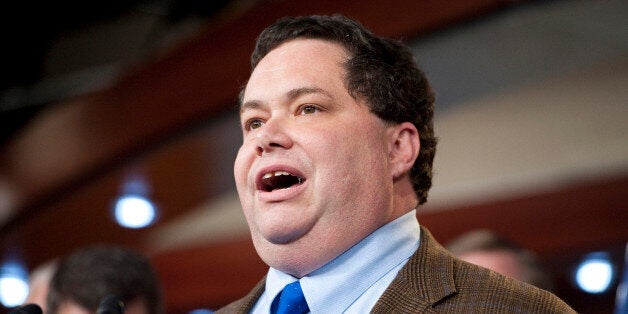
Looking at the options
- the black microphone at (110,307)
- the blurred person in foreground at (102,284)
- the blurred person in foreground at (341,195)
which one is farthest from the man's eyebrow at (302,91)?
the blurred person in foreground at (102,284)

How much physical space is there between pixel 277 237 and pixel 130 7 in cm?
484

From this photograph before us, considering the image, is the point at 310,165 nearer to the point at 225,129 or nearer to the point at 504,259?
the point at 504,259

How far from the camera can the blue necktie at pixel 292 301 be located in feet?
5.60

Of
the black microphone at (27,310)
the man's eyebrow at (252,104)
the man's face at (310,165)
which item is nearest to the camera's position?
the black microphone at (27,310)

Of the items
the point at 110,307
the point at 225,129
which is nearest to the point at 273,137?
the point at 110,307

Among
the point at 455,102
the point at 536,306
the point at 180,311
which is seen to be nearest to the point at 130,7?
the point at 180,311

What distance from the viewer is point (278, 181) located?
1.78 meters

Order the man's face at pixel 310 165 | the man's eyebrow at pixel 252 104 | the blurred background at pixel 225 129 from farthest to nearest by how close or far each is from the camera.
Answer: the blurred background at pixel 225 129, the man's eyebrow at pixel 252 104, the man's face at pixel 310 165

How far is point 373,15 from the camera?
4441mm

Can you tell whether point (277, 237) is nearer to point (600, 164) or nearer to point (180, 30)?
point (600, 164)

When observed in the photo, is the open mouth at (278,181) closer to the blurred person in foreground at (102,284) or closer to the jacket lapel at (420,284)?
the jacket lapel at (420,284)

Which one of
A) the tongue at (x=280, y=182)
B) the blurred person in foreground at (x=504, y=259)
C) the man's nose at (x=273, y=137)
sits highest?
the blurred person in foreground at (x=504, y=259)

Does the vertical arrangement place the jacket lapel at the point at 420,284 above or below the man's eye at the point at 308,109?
below

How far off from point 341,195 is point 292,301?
22 centimetres
